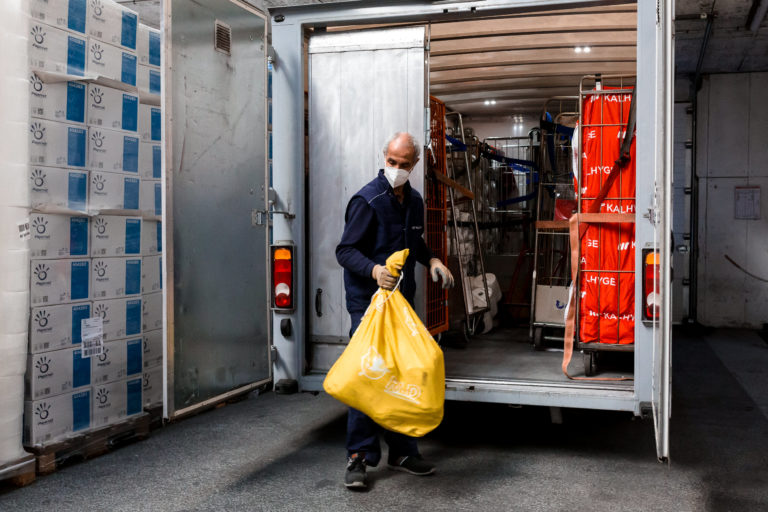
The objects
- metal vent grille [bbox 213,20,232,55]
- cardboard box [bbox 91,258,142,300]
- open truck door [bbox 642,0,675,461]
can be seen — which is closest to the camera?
open truck door [bbox 642,0,675,461]

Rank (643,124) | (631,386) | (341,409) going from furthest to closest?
(341,409) < (631,386) < (643,124)

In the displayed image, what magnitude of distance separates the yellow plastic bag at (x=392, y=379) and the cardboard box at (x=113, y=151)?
198 centimetres

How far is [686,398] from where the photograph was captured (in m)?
5.55

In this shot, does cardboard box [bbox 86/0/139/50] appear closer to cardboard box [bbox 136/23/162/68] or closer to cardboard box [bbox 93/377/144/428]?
cardboard box [bbox 136/23/162/68]

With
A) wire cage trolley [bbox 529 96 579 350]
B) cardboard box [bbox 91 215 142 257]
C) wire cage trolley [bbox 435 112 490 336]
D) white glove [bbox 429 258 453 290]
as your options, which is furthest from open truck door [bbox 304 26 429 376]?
wire cage trolley [bbox 529 96 579 350]

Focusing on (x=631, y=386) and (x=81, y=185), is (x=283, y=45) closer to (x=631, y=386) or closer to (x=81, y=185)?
(x=81, y=185)

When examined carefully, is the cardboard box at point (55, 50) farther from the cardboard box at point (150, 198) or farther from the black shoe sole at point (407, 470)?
the black shoe sole at point (407, 470)

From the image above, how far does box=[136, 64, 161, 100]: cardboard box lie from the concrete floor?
2.26 meters

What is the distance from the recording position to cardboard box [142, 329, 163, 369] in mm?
4523

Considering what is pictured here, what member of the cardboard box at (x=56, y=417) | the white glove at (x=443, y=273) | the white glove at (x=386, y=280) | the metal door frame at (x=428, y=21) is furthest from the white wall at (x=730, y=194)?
the cardboard box at (x=56, y=417)

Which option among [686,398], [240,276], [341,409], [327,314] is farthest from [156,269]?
[686,398]

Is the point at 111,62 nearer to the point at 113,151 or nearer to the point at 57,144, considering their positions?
the point at 113,151

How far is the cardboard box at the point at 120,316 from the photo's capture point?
4145mm

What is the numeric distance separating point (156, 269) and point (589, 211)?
9.25 ft
